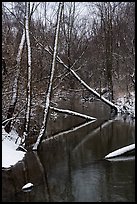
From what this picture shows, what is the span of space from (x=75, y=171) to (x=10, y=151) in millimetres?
2686

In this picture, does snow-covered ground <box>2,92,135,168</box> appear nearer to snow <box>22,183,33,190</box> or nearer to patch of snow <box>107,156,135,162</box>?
snow <box>22,183,33,190</box>

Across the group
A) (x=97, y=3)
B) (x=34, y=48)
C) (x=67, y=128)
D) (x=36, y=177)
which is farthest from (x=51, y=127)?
(x=97, y=3)

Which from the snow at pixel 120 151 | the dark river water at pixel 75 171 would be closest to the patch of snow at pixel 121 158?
the dark river water at pixel 75 171

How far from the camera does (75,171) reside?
38.3ft

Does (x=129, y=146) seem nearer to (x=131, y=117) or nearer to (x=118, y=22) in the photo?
(x=131, y=117)

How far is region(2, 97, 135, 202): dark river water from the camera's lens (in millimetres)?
9609

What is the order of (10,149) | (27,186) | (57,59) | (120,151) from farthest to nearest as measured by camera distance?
(57,59) → (120,151) → (10,149) → (27,186)

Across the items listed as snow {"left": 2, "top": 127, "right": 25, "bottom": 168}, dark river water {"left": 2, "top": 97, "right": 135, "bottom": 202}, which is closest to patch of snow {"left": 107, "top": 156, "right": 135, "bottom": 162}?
dark river water {"left": 2, "top": 97, "right": 135, "bottom": 202}

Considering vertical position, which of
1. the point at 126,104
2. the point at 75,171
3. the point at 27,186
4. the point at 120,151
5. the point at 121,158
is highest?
the point at 126,104

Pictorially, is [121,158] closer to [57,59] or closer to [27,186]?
[27,186]

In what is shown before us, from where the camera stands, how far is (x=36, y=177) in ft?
36.7

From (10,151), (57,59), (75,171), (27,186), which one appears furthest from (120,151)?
(57,59)

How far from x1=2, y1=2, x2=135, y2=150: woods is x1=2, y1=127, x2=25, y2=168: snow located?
17.2 inches

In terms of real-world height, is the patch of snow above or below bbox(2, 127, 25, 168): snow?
below
